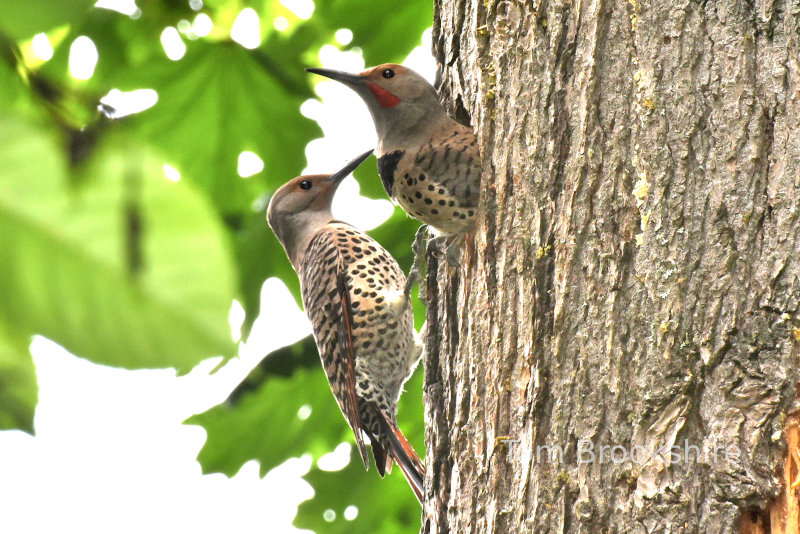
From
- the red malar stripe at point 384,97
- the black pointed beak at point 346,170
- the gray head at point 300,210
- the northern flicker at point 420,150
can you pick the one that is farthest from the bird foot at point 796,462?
the gray head at point 300,210

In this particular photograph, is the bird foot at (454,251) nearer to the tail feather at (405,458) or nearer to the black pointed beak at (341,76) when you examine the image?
the black pointed beak at (341,76)

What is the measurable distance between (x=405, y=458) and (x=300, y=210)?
144cm

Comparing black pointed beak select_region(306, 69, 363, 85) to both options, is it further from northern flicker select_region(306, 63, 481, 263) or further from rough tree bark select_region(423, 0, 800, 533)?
→ rough tree bark select_region(423, 0, 800, 533)

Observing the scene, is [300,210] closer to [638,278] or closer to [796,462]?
[638,278]

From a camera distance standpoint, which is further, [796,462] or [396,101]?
[396,101]

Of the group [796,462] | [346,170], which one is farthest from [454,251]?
[346,170]

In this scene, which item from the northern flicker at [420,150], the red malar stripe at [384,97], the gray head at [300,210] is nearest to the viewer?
the northern flicker at [420,150]

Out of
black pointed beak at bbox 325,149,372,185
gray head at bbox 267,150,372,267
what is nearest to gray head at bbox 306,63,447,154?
black pointed beak at bbox 325,149,372,185

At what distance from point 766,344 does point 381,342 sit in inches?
88.0

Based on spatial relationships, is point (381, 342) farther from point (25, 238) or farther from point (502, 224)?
point (25, 238)

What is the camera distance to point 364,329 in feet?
12.3

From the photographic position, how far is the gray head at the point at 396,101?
259 centimetres

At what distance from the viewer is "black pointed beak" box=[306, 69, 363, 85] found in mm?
2896

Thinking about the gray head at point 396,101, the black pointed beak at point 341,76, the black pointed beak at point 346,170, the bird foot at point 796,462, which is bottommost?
the bird foot at point 796,462
